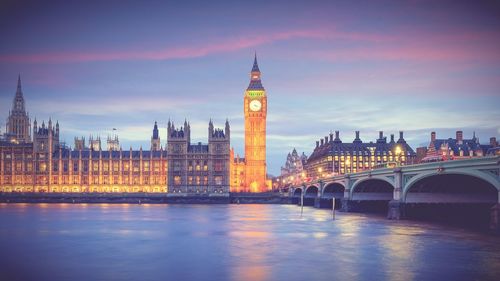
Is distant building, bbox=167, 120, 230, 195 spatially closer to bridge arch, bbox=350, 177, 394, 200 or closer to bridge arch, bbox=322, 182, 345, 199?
bridge arch, bbox=322, 182, 345, 199

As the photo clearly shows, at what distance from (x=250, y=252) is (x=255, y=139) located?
451 ft

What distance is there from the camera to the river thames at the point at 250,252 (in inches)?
1361

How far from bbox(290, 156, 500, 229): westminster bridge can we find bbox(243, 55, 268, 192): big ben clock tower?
301 ft

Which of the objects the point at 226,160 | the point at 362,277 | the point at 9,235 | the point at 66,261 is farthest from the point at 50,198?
the point at 362,277

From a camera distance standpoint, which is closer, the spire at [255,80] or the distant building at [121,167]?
the distant building at [121,167]

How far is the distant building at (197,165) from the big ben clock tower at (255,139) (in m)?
16.2

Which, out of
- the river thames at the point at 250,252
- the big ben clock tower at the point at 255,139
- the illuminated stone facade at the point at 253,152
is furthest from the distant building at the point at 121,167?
the river thames at the point at 250,252

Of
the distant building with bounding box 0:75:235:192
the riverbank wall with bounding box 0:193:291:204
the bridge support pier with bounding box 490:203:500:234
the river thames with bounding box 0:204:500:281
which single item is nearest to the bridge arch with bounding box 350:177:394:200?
the river thames with bounding box 0:204:500:281

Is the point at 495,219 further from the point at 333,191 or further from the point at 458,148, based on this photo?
the point at 458,148

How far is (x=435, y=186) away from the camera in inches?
2452

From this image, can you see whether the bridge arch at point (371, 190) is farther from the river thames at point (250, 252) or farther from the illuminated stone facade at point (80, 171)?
the illuminated stone facade at point (80, 171)

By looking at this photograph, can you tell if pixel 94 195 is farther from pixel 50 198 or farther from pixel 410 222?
pixel 410 222

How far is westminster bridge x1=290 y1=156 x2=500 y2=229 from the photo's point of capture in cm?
4612

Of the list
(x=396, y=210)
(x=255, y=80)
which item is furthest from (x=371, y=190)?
(x=255, y=80)
